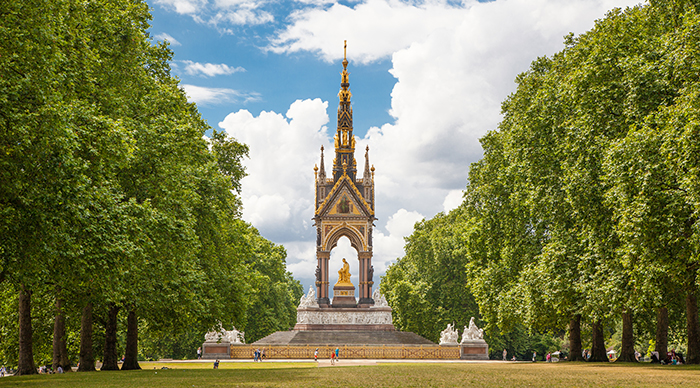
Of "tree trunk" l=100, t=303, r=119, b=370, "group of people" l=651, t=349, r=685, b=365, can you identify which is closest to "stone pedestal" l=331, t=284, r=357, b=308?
"group of people" l=651, t=349, r=685, b=365

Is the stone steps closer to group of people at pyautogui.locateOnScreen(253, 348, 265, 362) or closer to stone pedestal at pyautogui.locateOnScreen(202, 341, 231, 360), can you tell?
stone pedestal at pyautogui.locateOnScreen(202, 341, 231, 360)

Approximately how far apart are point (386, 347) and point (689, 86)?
29.1m

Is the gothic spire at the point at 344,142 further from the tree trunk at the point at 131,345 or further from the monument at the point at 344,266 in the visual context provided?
the tree trunk at the point at 131,345

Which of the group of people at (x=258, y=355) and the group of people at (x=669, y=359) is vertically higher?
the group of people at (x=669, y=359)

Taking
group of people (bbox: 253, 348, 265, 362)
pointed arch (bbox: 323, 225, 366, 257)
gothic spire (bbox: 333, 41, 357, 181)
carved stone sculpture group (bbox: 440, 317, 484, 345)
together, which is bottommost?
group of people (bbox: 253, 348, 265, 362)

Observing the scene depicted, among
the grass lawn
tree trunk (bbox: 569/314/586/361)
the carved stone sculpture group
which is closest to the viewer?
the grass lawn

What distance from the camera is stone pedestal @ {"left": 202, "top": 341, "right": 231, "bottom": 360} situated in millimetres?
45156

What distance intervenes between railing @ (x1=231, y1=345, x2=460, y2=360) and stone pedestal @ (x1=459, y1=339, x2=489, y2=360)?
405 mm

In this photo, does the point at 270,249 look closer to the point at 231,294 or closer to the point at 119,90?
the point at 231,294

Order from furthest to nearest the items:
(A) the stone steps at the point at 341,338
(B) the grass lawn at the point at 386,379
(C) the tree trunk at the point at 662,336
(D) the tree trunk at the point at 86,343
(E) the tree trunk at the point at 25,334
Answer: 1. (A) the stone steps at the point at 341,338
2. (C) the tree trunk at the point at 662,336
3. (D) the tree trunk at the point at 86,343
4. (E) the tree trunk at the point at 25,334
5. (B) the grass lawn at the point at 386,379

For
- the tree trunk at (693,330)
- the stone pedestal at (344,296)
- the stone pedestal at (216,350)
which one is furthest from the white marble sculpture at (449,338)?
the tree trunk at (693,330)

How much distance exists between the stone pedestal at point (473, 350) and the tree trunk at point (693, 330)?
19.8 m

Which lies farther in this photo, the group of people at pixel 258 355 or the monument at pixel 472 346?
the monument at pixel 472 346

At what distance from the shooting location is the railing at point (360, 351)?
44250mm
